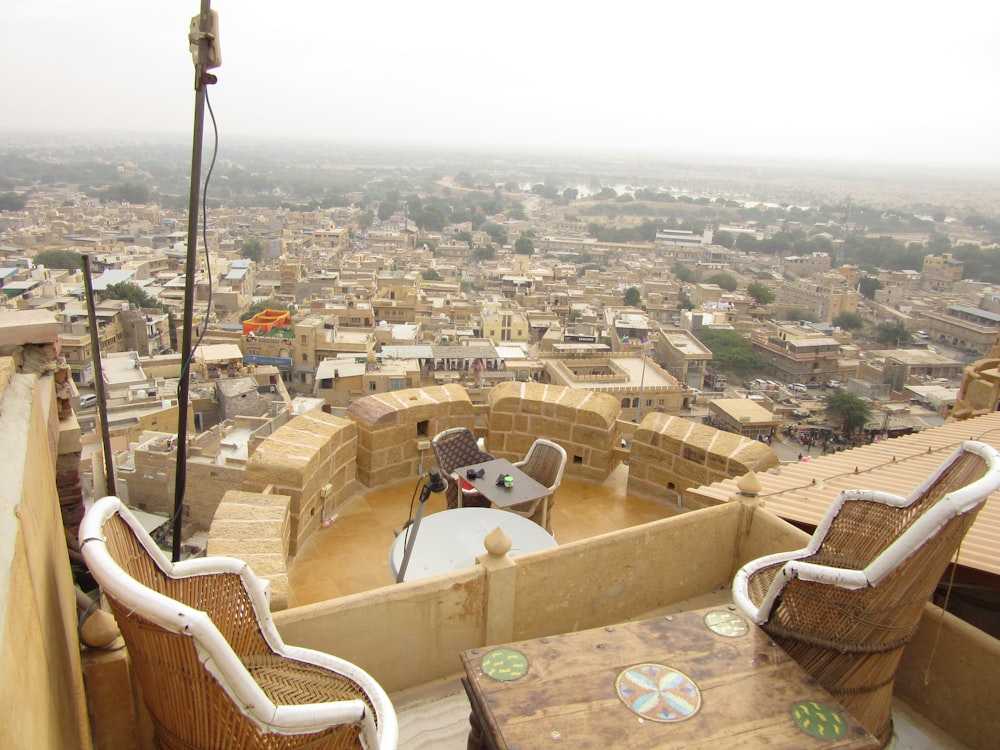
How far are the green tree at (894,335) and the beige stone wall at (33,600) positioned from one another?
175 feet

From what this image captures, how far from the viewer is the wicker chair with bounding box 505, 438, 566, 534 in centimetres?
545

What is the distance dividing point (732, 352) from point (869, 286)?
101ft

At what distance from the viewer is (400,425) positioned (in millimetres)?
6270

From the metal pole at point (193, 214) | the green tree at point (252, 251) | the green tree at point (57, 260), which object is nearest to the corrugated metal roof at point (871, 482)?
the metal pole at point (193, 214)

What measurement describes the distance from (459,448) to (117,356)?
87.3 ft

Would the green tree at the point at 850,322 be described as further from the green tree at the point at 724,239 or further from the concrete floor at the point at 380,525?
the concrete floor at the point at 380,525

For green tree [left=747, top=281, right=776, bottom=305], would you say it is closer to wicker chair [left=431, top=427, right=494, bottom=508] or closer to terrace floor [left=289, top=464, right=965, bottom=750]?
terrace floor [left=289, top=464, right=965, bottom=750]

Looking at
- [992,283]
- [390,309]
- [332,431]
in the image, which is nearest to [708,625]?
[332,431]

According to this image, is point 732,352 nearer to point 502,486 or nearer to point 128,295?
point 128,295

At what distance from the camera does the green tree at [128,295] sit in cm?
3734

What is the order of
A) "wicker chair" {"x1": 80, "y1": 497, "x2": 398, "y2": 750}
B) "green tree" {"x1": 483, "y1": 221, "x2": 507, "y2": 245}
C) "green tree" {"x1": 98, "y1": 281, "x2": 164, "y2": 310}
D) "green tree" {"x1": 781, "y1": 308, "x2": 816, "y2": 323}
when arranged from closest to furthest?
"wicker chair" {"x1": 80, "y1": 497, "x2": 398, "y2": 750}
"green tree" {"x1": 98, "y1": 281, "x2": 164, "y2": 310}
"green tree" {"x1": 781, "y1": 308, "x2": 816, "y2": 323}
"green tree" {"x1": 483, "y1": 221, "x2": 507, "y2": 245}

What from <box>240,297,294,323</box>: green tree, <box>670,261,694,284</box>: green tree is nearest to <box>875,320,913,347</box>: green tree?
<box>670,261,694,284</box>: green tree

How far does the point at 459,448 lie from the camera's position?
5.92m

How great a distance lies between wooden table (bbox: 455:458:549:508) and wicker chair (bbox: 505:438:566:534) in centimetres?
12
